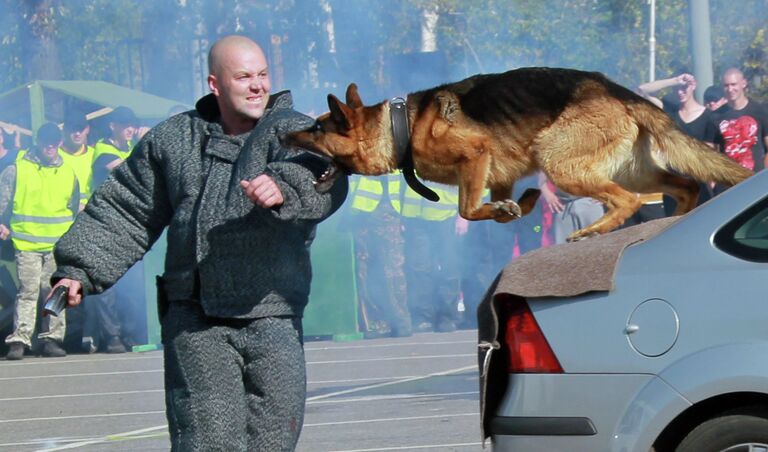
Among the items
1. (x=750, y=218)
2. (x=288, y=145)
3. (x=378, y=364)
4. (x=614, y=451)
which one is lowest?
(x=378, y=364)

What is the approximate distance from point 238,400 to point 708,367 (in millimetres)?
A: 1532

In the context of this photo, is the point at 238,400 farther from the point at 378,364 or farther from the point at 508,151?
the point at 378,364

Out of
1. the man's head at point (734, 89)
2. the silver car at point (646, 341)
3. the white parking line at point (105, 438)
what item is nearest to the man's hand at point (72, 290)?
the silver car at point (646, 341)

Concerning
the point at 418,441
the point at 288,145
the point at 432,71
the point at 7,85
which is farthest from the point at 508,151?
the point at 7,85

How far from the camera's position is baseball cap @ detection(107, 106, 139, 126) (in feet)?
43.7

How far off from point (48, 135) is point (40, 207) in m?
0.69

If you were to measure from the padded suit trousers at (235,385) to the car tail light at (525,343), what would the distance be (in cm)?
75

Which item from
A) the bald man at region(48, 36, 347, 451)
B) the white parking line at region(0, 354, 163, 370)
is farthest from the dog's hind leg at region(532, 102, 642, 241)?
the white parking line at region(0, 354, 163, 370)

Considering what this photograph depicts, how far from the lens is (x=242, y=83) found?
463 centimetres

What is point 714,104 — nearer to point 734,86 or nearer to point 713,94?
point 713,94

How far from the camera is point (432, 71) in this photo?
1286 cm

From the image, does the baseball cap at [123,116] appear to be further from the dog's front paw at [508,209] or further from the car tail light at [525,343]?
the car tail light at [525,343]

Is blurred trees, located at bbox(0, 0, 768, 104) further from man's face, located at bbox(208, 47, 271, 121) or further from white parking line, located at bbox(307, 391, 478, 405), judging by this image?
man's face, located at bbox(208, 47, 271, 121)

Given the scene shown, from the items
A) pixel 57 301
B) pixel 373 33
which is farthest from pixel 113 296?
pixel 57 301
